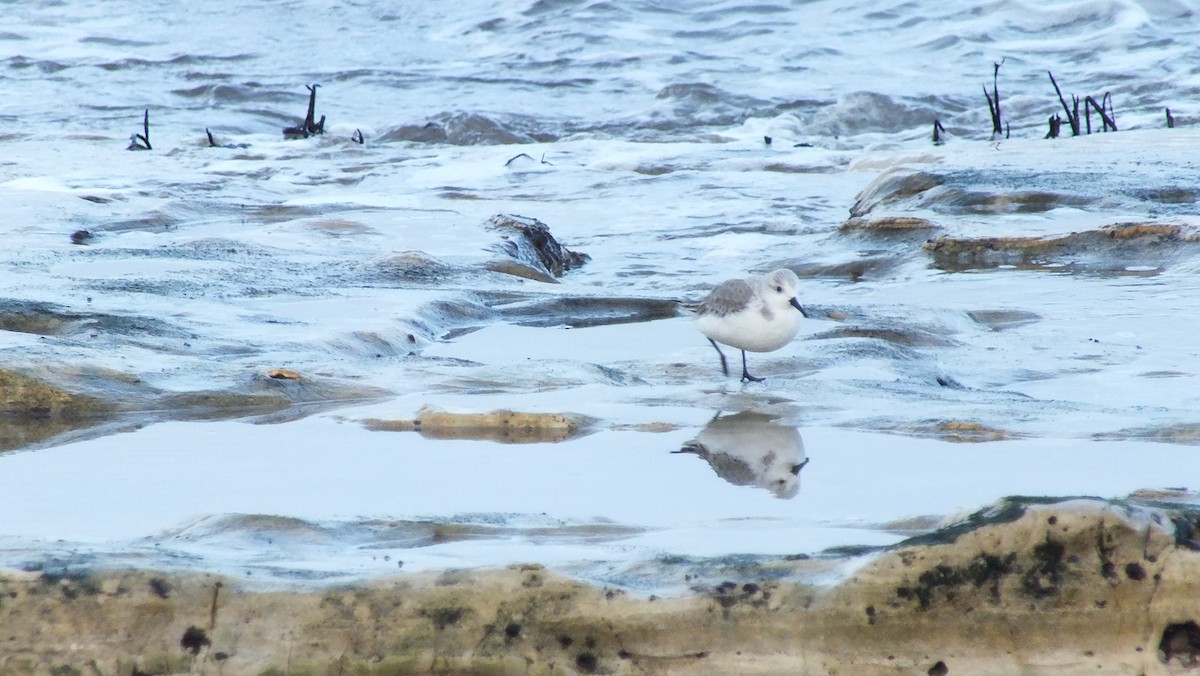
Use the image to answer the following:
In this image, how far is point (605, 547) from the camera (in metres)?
2.96

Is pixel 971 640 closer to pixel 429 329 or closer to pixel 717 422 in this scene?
pixel 717 422

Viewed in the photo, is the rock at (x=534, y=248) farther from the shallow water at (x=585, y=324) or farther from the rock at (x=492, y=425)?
the rock at (x=492, y=425)

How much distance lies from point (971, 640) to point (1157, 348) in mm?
3493

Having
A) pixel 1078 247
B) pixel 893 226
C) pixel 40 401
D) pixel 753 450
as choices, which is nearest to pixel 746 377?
pixel 753 450

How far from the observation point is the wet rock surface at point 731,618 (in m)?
2.25

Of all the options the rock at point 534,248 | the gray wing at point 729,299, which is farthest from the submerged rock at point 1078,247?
the gray wing at point 729,299

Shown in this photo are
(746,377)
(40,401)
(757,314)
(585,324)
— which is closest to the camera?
(40,401)

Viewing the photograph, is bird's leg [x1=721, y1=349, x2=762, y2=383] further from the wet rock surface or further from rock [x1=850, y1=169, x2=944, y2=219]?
rock [x1=850, y1=169, x2=944, y2=219]

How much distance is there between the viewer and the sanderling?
4.98 m

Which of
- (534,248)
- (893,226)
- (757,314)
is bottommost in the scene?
(534,248)

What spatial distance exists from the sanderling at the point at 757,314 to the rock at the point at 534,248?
2733 mm

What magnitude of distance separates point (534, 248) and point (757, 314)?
3.43 m

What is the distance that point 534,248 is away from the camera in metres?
8.23

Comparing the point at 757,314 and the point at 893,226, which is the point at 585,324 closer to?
the point at 757,314
